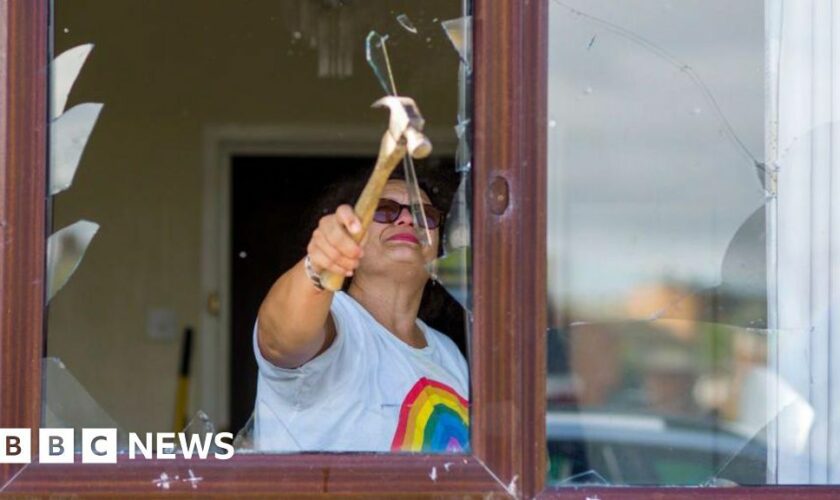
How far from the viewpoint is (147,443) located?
169cm

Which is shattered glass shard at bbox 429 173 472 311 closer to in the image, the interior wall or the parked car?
the parked car

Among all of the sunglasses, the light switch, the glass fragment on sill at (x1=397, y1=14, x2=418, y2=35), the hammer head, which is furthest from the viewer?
the light switch

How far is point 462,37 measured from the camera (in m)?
1.69

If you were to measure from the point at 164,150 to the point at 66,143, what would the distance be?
2.90 meters

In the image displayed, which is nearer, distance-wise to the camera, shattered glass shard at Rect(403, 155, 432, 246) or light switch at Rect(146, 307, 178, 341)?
shattered glass shard at Rect(403, 155, 432, 246)

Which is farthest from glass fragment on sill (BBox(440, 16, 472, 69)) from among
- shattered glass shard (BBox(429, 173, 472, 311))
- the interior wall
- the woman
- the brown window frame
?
the interior wall

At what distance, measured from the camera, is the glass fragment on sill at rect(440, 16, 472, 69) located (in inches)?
65.9

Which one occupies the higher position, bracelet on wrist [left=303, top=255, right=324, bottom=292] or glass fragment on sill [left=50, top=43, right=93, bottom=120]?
glass fragment on sill [left=50, top=43, right=93, bottom=120]

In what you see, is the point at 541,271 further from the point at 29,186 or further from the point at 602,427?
the point at 29,186

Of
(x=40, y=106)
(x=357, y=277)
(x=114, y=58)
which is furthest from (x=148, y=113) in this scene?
(x=40, y=106)

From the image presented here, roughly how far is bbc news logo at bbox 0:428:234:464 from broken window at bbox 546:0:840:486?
1.36ft

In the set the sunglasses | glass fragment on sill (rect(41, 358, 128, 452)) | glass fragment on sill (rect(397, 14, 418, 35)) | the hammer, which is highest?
glass fragment on sill (rect(397, 14, 418, 35))

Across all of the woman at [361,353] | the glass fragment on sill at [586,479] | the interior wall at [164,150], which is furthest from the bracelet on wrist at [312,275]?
the interior wall at [164,150]

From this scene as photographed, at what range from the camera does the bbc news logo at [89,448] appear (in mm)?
1596
